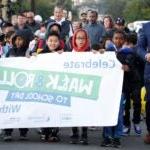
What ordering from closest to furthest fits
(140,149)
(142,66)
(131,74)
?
(140,149) → (131,74) → (142,66)

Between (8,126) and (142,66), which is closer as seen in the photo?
(8,126)

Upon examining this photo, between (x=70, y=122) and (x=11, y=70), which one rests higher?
(x=11, y=70)

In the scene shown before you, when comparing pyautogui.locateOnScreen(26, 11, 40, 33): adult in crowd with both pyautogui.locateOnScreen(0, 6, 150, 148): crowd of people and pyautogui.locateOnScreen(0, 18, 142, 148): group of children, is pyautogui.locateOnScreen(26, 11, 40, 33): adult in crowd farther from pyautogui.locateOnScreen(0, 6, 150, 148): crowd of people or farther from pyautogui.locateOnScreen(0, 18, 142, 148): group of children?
pyautogui.locateOnScreen(0, 18, 142, 148): group of children

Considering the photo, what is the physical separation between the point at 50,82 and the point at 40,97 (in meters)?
0.27

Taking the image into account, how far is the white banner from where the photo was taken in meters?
9.77

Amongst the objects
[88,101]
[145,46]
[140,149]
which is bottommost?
[140,149]

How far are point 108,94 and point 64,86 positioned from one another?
0.67 metres

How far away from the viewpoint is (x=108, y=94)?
9766 millimetres

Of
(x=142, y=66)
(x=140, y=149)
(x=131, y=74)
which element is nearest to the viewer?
(x=140, y=149)

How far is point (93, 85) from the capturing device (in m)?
9.81

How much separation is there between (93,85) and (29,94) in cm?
98

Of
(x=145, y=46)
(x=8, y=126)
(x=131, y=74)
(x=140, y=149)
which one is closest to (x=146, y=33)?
(x=145, y=46)

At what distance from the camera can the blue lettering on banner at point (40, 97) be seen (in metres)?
9.89

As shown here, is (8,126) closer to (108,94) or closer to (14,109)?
(14,109)
